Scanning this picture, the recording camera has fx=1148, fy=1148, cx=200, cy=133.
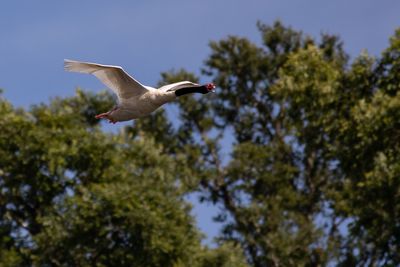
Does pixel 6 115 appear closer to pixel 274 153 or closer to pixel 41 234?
pixel 41 234

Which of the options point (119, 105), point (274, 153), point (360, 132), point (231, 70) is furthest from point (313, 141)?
point (119, 105)

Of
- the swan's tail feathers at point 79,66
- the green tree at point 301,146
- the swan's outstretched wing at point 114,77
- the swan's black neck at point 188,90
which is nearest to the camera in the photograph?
the swan's tail feathers at point 79,66

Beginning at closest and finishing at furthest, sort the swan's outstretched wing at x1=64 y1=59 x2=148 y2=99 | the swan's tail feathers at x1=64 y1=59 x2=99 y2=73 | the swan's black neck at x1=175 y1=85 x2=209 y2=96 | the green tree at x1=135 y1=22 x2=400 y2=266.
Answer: the swan's tail feathers at x1=64 y1=59 x2=99 y2=73 → the swan's outstretched wing at x1=64 y1=59 x2=148 y2=99 → the swan's black neck at x1=175 y1=85 x2=209 y2=96 → the green tree at x1=135 y1=22 x2=400 y2=266

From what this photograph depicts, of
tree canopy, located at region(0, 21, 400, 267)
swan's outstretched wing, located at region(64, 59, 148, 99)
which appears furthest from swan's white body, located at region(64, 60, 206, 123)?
tree canopy, located at region(0, 21, 400, 267)

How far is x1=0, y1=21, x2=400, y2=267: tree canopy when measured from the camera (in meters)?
37.3

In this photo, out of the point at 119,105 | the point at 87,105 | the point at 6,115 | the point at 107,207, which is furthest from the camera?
the point at 87,105

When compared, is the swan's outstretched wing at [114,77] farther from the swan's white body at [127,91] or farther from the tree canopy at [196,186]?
the tree canopy at [196,186]

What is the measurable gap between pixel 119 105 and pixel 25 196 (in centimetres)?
2475

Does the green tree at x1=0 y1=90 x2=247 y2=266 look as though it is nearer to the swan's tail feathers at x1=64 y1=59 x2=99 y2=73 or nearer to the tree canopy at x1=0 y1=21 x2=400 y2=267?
the tree canopy at x1=0 y1=21 x2=400 y2=267

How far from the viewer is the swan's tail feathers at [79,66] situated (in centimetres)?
1778

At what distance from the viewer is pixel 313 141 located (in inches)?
1954

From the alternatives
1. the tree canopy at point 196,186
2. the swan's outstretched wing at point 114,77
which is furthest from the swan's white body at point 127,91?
the tree canopy at point 196,186

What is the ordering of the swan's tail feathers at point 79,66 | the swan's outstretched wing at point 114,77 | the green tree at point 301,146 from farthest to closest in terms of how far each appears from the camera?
the green tree at point 301,146 < the swan's outstretched wing at point 114,77 < the swan's tail feathers at point 79,66

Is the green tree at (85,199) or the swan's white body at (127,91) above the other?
the green tree at (85,199)
